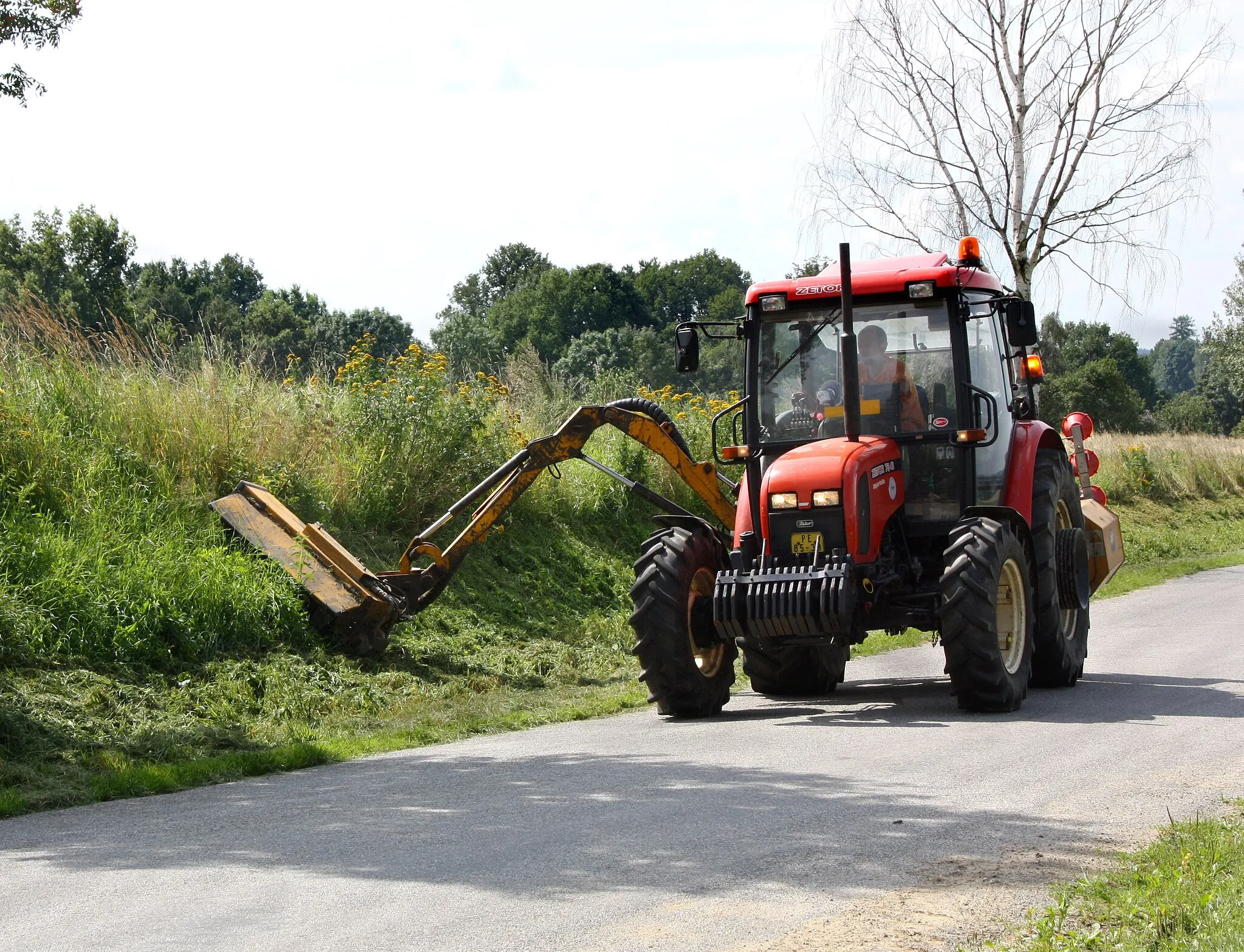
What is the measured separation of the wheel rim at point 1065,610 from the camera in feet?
38.9

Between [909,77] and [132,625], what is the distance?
16317mm

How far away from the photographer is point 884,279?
11.2 meters

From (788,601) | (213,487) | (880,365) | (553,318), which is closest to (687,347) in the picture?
(880,365)

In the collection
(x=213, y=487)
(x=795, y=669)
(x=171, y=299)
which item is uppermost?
(x=171, y=299)

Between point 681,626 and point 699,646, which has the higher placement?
point 681,626

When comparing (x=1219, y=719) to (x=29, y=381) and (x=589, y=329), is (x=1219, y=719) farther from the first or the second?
(x=589, y=329)

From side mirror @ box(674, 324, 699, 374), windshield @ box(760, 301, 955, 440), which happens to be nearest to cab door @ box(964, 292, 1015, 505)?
windshield @ box(760, 301, 955, 440)

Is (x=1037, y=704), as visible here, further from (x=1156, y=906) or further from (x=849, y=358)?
(x=1156, y=906)

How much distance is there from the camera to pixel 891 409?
1118 centimetres

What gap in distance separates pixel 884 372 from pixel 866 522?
1480mm

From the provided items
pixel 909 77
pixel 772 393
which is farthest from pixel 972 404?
pixel 909 77

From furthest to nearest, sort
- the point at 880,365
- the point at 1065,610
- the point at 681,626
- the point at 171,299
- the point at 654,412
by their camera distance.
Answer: the point at 171,299
the point at 654,412
the point at 1065,610
the point at 880,365
the point at 681,626

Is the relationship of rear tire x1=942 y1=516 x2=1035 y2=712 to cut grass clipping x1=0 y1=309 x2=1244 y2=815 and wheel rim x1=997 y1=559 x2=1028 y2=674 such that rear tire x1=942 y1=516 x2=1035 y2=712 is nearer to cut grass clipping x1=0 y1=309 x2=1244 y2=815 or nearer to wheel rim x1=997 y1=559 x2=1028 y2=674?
wheel rim x1=997 y1=559 x2=1028 y2=674

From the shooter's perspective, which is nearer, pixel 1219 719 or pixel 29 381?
pixel 1219 719
